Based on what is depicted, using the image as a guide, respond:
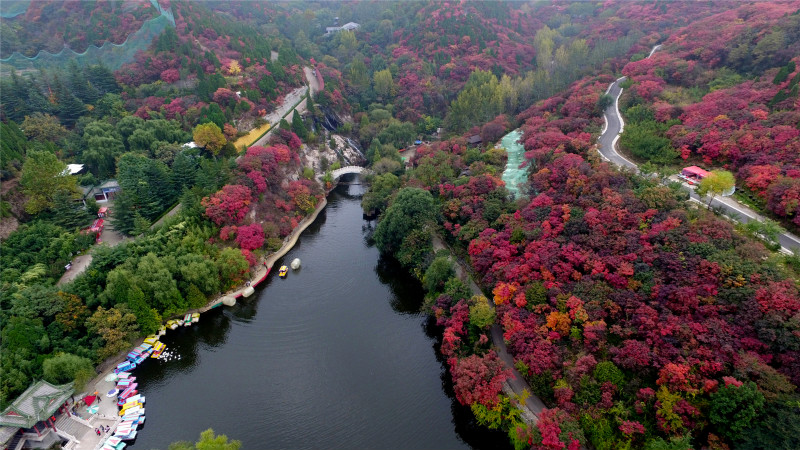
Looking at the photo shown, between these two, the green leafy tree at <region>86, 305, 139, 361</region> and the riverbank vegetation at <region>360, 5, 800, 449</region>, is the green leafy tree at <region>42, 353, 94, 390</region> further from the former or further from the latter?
the riverbank vegetation at <region>360, 5, 800, 449</region>

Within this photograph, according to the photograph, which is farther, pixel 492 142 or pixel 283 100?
pixel 283 100

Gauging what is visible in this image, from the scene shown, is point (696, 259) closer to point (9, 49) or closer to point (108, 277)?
point (108, 277)

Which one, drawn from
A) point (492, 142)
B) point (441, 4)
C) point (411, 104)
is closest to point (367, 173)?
point (492, 142)

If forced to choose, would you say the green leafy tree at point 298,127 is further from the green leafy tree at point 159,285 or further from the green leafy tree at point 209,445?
the green leafy tree at point 209,445

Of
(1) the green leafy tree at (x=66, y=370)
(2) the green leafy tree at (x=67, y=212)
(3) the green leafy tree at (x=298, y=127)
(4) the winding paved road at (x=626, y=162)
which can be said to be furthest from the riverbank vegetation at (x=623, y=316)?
(2) the green leafy tree at (x=67, y=212)

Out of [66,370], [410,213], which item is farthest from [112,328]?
[410,213]

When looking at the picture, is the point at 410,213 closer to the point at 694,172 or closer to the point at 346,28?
the point at 694,172
